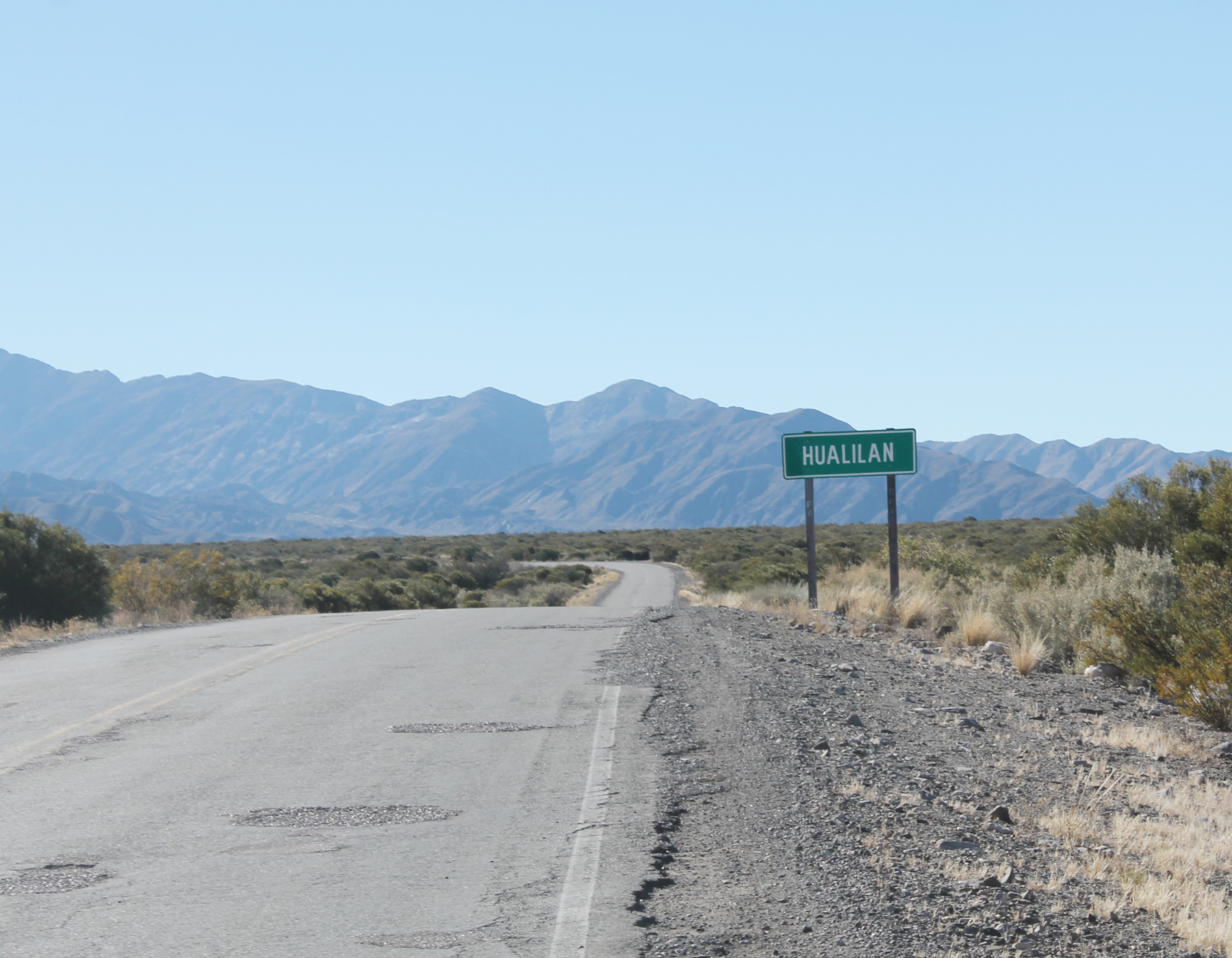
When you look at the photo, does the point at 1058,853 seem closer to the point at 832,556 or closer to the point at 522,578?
the point at 832,556

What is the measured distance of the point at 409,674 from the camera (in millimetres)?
12359

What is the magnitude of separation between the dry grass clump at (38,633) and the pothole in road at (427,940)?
1500 centimetres

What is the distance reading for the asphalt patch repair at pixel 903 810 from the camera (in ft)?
15.3

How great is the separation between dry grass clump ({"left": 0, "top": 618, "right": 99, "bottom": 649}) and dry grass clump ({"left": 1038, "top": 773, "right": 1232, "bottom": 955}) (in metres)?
16.1

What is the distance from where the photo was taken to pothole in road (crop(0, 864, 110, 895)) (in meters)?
5.21

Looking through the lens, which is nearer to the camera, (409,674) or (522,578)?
(409,674)

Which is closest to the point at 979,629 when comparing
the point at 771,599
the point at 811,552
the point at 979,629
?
the point at 979,629

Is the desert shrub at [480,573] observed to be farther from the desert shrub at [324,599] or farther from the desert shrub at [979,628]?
the desert shrub at [979,628]

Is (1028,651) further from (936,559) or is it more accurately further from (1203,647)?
(936,559)

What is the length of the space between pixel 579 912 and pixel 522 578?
4580 centimetres

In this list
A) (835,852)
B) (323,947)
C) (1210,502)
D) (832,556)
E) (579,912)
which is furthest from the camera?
(832,556)

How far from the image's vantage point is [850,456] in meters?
20.4

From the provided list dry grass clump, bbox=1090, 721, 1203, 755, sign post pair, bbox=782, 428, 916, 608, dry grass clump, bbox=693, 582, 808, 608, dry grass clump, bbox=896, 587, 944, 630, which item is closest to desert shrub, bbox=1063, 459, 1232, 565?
dry grass clump, bbox=896, 587, 944, 630

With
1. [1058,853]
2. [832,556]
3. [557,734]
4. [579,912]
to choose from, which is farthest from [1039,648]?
[832,556]
